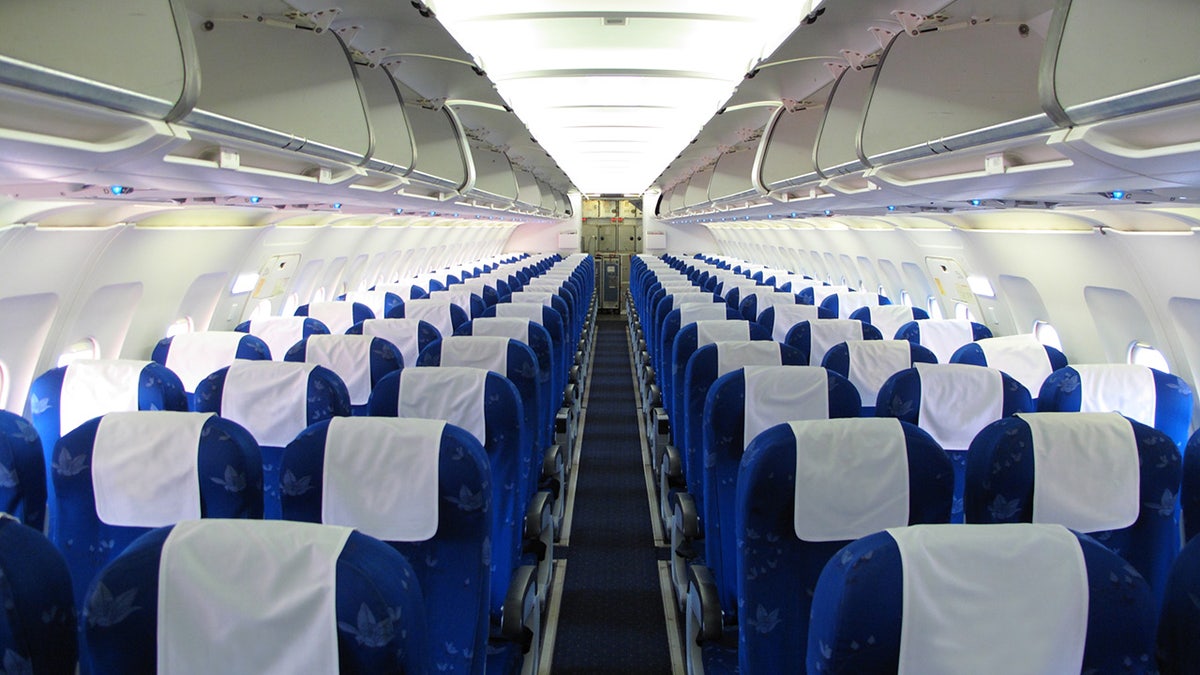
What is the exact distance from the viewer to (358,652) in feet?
5.01

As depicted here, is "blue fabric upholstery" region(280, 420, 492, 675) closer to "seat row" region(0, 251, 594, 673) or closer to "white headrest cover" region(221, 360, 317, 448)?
"seat row" region(0, 251, 594, 673)

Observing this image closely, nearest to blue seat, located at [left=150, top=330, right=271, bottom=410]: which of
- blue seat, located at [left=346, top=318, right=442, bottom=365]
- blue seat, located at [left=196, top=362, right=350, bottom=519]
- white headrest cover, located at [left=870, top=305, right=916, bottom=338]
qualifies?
blue seat, located at [left=346, top=318, right=442, bottom=365]

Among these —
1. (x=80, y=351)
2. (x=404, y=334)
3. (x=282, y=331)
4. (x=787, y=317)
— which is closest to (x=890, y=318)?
(x=787, y=317)

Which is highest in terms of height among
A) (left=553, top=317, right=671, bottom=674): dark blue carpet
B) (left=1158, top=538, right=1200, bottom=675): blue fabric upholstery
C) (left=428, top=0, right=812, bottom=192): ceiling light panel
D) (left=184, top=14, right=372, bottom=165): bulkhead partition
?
(left=428, top=0, right=812, bottom=192): ceiling light panel

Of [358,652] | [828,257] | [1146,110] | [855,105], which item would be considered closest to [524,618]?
[358,652]

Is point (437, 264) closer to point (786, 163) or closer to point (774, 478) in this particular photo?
point (786, 163)

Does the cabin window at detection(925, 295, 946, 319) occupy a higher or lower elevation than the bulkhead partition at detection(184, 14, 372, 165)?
lower

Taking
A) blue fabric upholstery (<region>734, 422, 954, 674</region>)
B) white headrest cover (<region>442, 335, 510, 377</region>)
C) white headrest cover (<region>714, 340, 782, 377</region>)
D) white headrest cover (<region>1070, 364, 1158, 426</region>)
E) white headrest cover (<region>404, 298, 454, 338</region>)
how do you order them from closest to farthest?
blue fabric upholstery (<region>734, 422, 954, 674</region>) → white headrest cover (<region>1070, 364, 1158, 426</region>) → white headrest cover (<region>714, 340, 782, 377</region>) → white headrest cover (<region>442, 335, 510, 377</region>) → white headrest cover (<region>404, 298, 454, 338</region>)

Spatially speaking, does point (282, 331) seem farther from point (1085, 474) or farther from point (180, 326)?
point (1085, 474)

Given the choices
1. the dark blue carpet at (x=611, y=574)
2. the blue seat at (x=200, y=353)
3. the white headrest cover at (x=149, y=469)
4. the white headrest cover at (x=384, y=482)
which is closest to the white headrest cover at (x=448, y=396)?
the white headrest cover at (x=384, y=482)

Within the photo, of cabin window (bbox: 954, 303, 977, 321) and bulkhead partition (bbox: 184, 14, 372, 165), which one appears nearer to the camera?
bulkhead partition (bbox: 184, 14, 372, 165)

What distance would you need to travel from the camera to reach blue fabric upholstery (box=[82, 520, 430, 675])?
1.52 metres

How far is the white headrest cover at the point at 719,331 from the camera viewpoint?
607 cm

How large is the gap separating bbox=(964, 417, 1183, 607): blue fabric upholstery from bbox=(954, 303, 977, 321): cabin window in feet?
22.1
